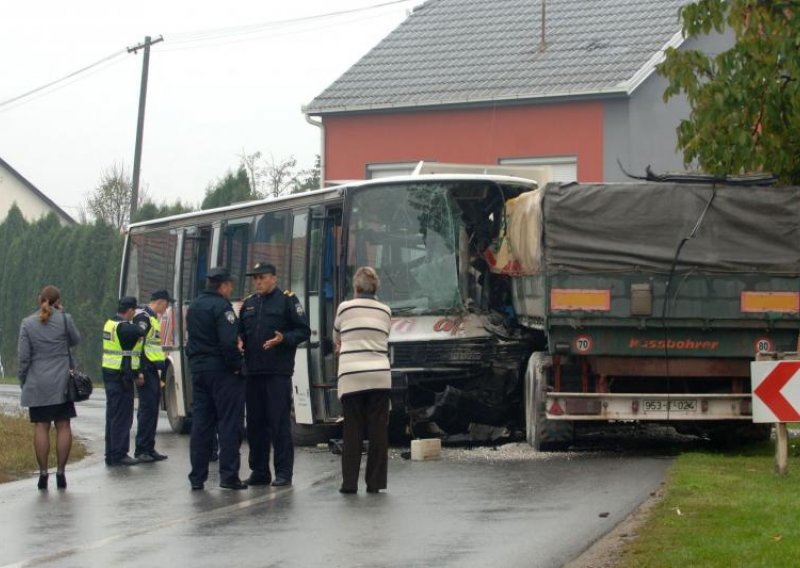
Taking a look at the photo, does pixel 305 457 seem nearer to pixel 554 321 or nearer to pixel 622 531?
pixel 554 321

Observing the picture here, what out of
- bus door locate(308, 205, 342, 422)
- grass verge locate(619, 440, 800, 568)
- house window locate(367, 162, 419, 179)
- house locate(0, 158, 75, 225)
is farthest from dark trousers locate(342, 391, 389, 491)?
house locate(0, 158, 75, 225)

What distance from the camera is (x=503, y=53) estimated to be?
37.6 m

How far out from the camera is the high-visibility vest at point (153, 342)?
56.9 feet

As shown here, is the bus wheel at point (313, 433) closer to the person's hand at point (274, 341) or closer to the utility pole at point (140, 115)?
the person's hand at point (274, 341)

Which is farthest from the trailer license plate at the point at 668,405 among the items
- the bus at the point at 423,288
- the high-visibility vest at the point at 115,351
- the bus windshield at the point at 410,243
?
the high-visibility vest at the point at 115,351

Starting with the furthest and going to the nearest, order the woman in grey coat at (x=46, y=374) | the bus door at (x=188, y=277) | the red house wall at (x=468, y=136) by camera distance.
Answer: the red house wall at (x=468, y=136), the bus door at (x=188, y=277), the woman in grey coat at (x=46, y=374)

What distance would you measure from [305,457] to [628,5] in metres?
22.6

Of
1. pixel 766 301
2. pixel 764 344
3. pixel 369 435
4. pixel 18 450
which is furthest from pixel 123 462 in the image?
Result: pixel 766 301

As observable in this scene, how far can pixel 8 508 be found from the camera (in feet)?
42.4

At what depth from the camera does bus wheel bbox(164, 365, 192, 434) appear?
883 inches

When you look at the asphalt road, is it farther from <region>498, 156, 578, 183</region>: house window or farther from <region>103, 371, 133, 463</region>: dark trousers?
<region>498, 156, 578, 183</region>: house window

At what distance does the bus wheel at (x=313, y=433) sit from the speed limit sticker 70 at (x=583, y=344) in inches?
179

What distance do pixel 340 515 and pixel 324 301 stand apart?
6.87 m

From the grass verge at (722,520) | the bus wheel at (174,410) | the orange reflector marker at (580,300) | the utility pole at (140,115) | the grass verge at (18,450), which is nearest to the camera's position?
the grass verge at (722,520)
